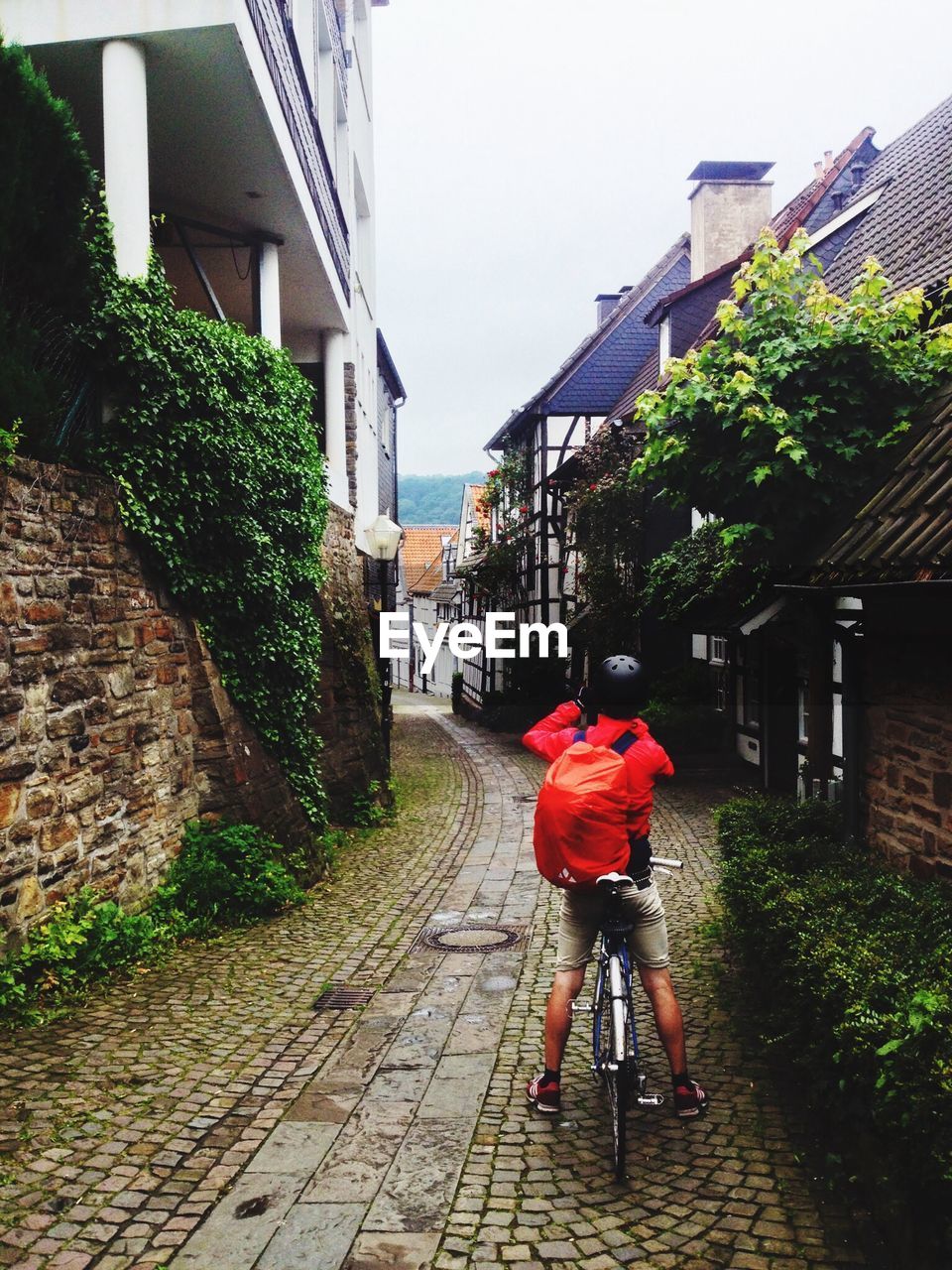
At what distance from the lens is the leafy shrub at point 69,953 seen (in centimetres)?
521

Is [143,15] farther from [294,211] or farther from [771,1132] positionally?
[771,1132]

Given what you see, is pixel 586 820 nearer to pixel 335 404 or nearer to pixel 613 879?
pixel 613 879

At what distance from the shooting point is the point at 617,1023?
399cm

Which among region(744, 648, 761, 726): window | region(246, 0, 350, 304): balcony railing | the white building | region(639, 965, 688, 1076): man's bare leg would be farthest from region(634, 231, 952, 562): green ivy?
region(744, 648, 761, 726): window

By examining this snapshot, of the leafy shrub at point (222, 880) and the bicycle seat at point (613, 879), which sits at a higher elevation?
the bicycle seat at point (613, 879)

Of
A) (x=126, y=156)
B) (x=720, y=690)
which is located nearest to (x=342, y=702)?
(x=126, y=156)

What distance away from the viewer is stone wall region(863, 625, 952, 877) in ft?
16.1

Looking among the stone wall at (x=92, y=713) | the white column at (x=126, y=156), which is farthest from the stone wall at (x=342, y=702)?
the white column at (x=126, y=156)

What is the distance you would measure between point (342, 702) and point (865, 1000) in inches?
356

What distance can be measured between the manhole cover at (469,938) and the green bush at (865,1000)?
2.14 meters

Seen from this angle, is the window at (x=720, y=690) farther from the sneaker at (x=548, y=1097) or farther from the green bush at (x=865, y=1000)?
the sneaker at (x=548, y=1097)

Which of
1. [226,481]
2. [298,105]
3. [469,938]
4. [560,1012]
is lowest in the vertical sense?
[469,938]

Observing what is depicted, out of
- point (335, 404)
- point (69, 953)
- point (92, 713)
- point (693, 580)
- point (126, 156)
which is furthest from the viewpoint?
point (335, 404)

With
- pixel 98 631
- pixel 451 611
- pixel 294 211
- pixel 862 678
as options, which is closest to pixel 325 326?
pixel 294 211
